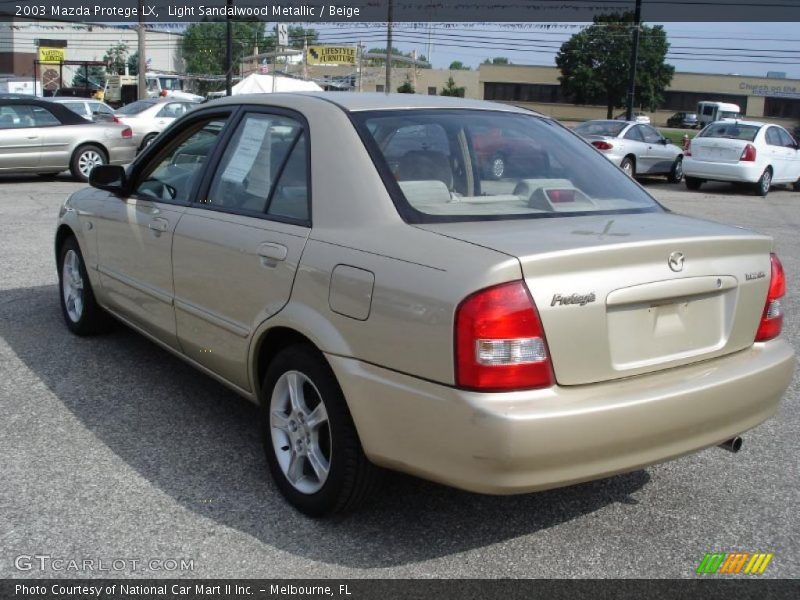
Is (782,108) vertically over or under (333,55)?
under

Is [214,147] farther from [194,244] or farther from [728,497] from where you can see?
[728,497]

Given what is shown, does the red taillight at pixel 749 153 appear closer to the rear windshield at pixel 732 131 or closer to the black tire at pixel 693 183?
the rear windshield at pixel 732 131

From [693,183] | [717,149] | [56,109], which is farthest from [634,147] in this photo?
[56,109]

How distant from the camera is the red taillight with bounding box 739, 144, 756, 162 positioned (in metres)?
18.1

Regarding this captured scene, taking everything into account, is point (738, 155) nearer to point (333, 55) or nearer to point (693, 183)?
point (693, 183)

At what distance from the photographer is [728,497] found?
365 centimetres

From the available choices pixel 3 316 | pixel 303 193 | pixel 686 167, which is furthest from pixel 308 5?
pixel 303 193

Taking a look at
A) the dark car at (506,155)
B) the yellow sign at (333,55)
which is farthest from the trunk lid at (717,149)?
the yellow sign at (333,55)

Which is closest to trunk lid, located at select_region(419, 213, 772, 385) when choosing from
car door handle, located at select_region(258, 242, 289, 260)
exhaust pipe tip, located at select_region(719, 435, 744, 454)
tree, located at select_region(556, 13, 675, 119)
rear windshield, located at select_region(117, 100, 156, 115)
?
exhaust pipe tip, located at select_region(719, 435, 744, 454)

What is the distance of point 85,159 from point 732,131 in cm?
1321

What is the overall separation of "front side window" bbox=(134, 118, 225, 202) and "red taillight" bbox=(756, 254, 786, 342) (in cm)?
254

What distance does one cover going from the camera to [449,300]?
2705 millimetres

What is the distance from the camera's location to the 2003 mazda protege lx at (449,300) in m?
2.71

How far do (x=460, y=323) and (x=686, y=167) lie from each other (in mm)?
17406
